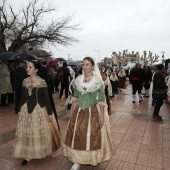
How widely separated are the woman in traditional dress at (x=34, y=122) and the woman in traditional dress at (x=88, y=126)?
0.43 m

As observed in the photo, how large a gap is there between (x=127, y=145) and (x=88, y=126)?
6.02 feet

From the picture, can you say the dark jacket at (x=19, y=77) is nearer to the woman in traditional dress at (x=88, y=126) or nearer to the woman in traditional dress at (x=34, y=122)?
the woman in traditional dress at (x=34, y=122)

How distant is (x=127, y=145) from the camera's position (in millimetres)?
4746

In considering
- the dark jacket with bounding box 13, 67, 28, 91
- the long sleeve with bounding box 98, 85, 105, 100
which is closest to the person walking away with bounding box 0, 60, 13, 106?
the dark jacket with bounding box 13, 67, 28, 91

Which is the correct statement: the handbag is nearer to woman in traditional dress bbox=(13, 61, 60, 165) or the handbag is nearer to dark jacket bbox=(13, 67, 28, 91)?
dark jacket bbox=(13, 67, 28, 91)

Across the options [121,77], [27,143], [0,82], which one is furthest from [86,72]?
[121,77]

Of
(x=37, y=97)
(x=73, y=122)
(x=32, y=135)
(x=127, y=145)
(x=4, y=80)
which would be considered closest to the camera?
(x=73, y=122)

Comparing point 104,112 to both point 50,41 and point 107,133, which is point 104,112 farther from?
point 50,41

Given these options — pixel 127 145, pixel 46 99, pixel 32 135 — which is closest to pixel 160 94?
pixel 127 145

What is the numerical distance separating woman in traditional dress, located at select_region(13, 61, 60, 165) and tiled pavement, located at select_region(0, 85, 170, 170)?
28 cm

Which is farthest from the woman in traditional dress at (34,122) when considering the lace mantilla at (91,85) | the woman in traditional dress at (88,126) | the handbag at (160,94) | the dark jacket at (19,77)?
the handbag at (160,94)

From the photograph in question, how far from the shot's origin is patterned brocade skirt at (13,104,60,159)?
3.56m

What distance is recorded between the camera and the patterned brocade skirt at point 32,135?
140 inches

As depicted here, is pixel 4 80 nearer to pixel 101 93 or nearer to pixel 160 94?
pixel 160 94
